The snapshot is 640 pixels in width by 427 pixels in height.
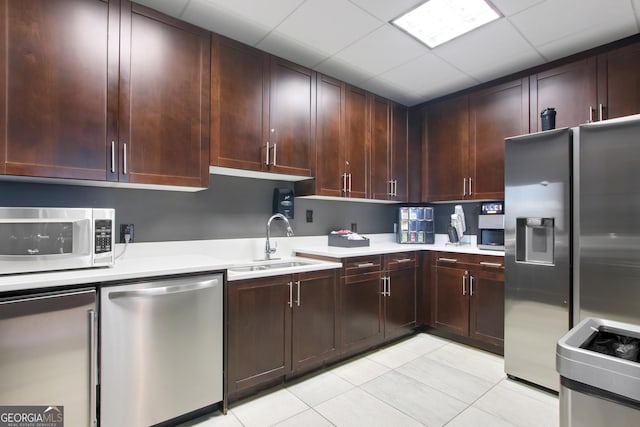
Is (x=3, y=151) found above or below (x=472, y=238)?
above

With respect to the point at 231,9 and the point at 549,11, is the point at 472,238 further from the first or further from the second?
the point at 231,9

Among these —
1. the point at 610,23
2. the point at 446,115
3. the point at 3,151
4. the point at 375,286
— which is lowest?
the point at 375,286

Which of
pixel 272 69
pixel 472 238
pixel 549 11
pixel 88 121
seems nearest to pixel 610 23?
pixel 549 11

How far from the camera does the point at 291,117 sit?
257cm

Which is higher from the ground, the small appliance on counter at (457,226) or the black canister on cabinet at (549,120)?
the black canister on cabinet at (549,120)

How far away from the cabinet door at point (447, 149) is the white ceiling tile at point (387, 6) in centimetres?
153

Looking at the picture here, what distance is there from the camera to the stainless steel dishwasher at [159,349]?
1.57 metres

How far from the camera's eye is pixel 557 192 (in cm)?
215

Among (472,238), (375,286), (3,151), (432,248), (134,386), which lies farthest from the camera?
(472,238)

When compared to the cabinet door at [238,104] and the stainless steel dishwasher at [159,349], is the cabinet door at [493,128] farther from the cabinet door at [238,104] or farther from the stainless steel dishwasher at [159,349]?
the stainless steel dishwasher at [159,349]

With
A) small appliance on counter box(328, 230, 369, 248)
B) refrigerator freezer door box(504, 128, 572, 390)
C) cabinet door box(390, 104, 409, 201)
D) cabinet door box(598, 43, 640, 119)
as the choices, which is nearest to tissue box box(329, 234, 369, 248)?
small appliance on counter box(328, 230, 369, 248)

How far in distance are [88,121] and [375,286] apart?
2.38 meters

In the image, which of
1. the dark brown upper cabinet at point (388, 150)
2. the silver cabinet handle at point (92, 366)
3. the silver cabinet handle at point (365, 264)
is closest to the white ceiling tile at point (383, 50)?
the dark brown upper cabinet at point (388, 150)

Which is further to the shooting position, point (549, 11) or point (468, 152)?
point (468, 152)
